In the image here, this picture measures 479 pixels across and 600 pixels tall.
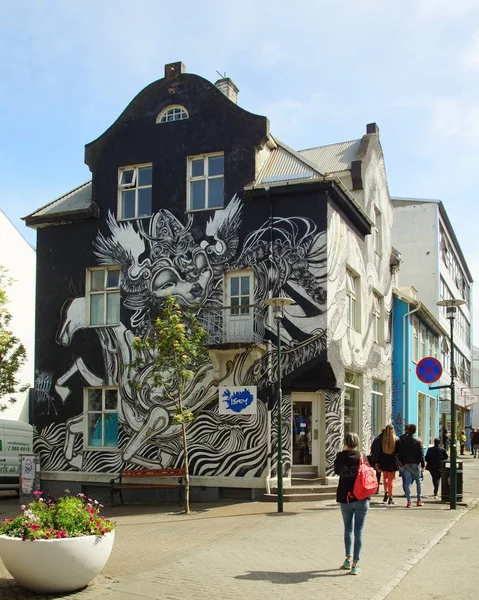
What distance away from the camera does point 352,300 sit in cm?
2122

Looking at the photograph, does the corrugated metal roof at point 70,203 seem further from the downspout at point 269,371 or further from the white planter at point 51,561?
the white planter at point 51,561

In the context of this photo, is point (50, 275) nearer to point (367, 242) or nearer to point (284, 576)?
point (367, 242)

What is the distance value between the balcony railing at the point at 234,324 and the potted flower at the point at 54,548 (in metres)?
9.57

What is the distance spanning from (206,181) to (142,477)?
25.6ft

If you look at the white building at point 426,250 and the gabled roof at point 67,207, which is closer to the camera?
the gabled roof at point 67,207

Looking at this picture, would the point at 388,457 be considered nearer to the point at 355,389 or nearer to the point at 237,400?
the point at 237,400

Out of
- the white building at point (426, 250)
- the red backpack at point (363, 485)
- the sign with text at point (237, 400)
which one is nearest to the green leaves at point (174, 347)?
the sign with text at point (237, 400)

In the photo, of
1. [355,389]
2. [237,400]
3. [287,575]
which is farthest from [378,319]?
[287,575]

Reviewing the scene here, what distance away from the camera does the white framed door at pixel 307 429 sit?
1869 cm

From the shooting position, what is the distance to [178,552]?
11102 mm

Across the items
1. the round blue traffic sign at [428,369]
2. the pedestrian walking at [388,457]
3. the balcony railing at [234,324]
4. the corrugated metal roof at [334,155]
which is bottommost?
the pedestrian walking at [388,457]

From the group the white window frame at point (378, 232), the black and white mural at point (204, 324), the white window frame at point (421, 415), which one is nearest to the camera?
the black and white mural at point (204, 324)

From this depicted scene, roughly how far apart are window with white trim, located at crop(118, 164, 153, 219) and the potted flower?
500 inches

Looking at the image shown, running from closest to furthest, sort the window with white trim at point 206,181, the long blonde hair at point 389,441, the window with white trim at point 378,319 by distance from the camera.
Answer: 1. the long blonde hair at point 389,441
2. the window with white trim at point 206,181
3. the window with white trim at point 378,319
